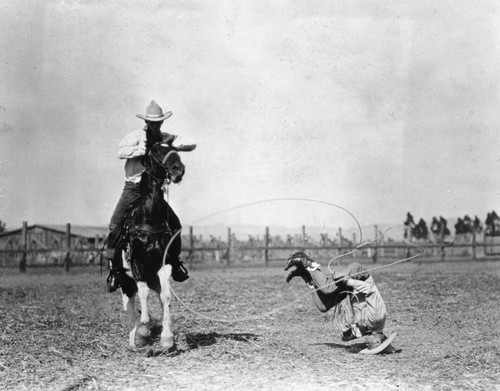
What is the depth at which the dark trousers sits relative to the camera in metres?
8.14

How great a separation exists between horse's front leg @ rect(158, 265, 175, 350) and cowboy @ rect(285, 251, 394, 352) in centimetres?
156

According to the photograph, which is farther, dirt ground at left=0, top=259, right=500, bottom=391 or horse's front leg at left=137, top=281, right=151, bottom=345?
horse's front leg at left=137, top=281, right=151, bottom=345

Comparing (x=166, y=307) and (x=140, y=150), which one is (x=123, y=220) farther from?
(x=166, y=307)

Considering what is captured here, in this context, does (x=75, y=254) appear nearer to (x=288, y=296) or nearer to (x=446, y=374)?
(x=288, y=296)

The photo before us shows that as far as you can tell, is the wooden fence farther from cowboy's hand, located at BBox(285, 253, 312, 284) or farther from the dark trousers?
cowboy's hand, located at BBox(285, 253, 312, 284)

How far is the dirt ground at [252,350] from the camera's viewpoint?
19.5ft

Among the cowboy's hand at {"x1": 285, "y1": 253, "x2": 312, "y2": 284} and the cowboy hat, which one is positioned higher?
the cowboy hat

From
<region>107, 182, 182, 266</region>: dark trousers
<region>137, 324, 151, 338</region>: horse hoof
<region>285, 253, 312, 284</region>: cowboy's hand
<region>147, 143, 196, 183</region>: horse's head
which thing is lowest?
<region>137, 324, 151, 338</region>: horse hoof

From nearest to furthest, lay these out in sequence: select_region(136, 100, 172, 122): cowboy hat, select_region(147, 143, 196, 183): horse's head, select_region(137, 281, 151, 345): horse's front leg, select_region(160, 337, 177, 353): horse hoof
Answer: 1. select_region(147, 143, 196, 183): horse's head
2. select_region(160, 337, 177, 353): horse hoof
3. select_region(137, 281, 151, 345): horse's front leg
4. select_region(136, 100, 172, 122): cowboy hat

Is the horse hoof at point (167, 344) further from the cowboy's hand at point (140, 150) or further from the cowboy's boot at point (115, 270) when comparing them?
the cowboy's hand at point (140, 150)

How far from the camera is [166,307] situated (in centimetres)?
771

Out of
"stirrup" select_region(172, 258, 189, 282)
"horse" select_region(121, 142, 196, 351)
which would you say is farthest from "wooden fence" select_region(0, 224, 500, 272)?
"horse" select_region(121, 142, 196, 351)

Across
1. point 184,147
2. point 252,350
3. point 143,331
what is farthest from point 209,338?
point 184,147

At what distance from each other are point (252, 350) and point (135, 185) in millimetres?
2831
